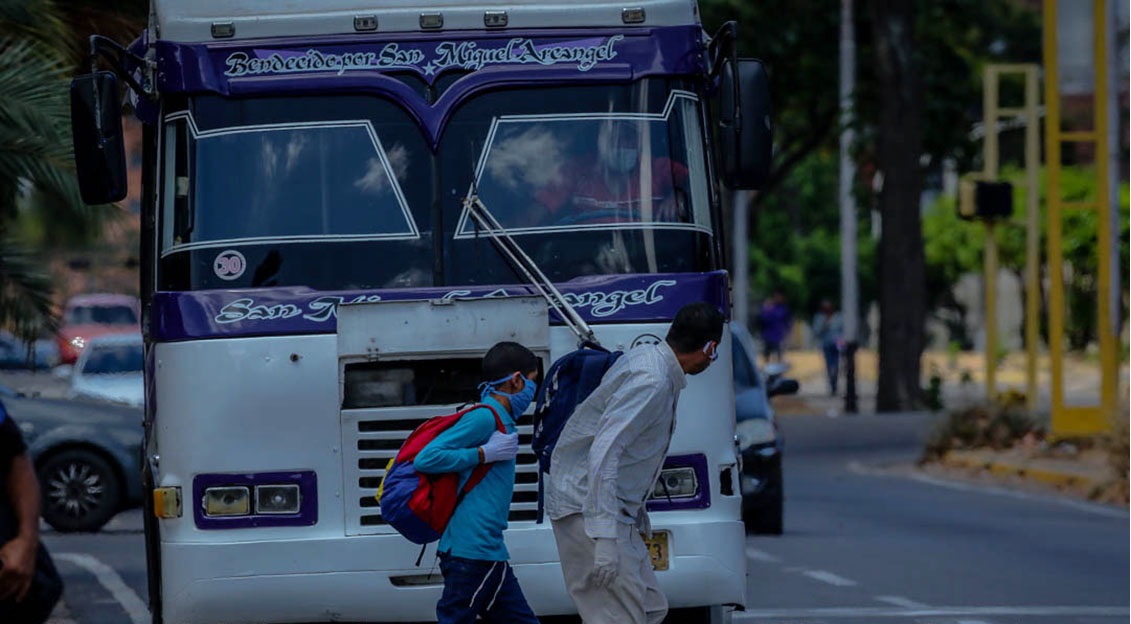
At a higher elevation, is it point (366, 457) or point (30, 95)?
point (30, 95)

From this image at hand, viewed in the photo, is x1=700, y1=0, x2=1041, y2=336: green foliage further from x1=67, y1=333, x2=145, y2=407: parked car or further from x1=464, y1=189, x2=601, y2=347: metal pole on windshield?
x1=464, y1=189, x2=601, y2=347: metal pole on windshield

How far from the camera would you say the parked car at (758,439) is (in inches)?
621

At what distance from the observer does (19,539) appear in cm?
566

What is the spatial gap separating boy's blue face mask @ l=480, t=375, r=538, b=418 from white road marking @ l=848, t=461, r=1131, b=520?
11306 mm

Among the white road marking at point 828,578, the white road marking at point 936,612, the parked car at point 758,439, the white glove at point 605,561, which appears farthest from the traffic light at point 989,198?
the white glove at point 605,561

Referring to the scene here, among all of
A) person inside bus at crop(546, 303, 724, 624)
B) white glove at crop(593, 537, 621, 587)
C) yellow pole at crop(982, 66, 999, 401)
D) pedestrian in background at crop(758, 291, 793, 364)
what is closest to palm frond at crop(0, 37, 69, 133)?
person inside bus at crop(546, 303, 724, 624)

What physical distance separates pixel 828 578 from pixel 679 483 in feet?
16.4

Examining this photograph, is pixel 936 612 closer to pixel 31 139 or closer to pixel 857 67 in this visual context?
pixel 31 139

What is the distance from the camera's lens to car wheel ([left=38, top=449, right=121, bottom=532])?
17.9 metres

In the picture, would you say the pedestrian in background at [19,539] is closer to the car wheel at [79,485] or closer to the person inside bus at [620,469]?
the person inside bus at [620,469]

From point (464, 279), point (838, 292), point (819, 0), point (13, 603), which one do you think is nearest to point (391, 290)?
point (464, 279)

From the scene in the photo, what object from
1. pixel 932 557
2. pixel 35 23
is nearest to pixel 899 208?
pixel 932 557

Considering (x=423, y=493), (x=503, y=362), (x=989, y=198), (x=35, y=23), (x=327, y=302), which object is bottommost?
(x=423, y=493)

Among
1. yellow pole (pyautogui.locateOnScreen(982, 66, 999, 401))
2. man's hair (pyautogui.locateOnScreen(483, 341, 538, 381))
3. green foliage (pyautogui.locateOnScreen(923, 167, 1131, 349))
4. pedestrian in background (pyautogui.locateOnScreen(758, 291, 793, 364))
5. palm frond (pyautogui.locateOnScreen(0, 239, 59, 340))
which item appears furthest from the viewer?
green foliage (pyautogui.locateOnScreen(923, 167, 1131, 349))
